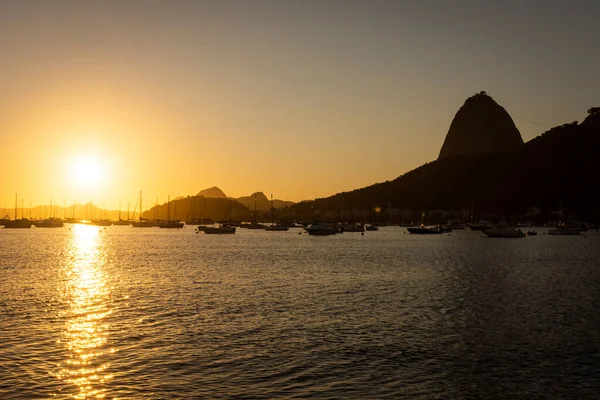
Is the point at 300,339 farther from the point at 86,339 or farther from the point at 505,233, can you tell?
the point at 505,233

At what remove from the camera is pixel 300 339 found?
30781 mm

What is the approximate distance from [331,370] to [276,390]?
3531 millimetres

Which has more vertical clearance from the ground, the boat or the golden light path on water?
the boat

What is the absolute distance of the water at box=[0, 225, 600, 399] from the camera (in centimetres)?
2269

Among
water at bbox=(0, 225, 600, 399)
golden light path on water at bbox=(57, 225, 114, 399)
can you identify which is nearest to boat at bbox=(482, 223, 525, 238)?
water at bbox=(0, 225, 600, 399)

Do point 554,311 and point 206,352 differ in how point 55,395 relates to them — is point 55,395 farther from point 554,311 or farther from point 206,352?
point 554,311

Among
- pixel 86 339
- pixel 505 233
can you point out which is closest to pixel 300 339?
pixel 86 339

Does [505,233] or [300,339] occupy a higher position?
[505,233]

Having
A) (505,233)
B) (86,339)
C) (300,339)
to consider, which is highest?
(505,233)

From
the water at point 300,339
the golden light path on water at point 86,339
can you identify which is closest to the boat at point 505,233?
the water at point 300,339

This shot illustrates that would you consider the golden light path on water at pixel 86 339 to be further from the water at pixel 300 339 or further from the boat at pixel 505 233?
the boat at pixel 505 233

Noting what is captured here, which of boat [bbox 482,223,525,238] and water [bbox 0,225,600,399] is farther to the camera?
boat [bbox 482,223,525,238]

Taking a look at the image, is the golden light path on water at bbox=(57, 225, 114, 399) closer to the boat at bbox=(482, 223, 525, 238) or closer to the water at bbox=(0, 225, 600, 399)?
the water at bbox=(0, 225, 600, 399)

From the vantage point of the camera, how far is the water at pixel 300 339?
2269 cm
